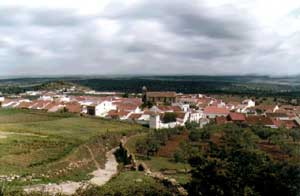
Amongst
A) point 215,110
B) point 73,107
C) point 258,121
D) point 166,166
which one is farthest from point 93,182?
point 215,110

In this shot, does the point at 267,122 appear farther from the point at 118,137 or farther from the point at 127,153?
the point at 127,153

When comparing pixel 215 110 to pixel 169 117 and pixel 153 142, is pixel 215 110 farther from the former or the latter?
pixel 153 142

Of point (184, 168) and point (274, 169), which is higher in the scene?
point (274, 169)

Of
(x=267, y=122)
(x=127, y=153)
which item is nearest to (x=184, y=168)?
(x=127, y=153)

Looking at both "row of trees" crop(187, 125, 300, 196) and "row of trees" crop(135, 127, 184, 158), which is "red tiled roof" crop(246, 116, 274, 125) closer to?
"row of trees" crop(135, 127, 184, 158)

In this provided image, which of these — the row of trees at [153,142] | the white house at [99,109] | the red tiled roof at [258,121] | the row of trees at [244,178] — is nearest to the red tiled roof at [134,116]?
the white house at [99,109]

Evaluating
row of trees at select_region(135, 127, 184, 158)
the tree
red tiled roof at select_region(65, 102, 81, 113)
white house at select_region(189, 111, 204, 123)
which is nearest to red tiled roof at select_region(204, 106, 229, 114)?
white house at select_region(189, 111, 204, 123)
